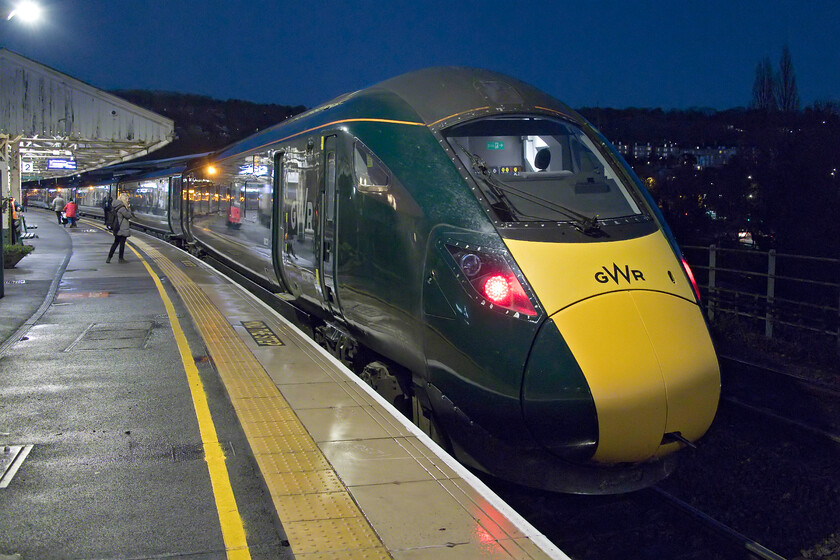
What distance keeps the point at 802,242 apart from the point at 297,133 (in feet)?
89.5

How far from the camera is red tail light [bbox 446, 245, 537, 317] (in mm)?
5094

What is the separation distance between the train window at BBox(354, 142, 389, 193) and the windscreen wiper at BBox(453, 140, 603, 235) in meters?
0.77

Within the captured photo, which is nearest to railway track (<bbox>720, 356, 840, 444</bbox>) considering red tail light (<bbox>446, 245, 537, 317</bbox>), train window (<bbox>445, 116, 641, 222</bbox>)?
train window (<bbox>445, 116, 641, 222</bbox>)

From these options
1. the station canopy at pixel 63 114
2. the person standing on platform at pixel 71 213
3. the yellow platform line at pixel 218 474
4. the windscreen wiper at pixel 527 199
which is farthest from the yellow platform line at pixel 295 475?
the person standing on platform at pixel 71 213

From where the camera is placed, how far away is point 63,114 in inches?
1032

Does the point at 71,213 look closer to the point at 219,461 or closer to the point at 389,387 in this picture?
the point at 389,387

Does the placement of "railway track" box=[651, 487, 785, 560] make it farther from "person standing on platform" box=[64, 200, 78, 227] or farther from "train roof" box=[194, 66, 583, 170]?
"person standing on platform" box=[64, 200, 78, 227]

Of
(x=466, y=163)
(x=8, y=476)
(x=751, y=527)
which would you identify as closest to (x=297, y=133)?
(x=466, y=163)

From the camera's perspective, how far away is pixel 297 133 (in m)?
9.69

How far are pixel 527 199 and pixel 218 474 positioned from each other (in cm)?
280

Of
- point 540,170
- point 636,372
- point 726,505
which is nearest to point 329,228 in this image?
point 540,170

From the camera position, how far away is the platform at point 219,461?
4.03m

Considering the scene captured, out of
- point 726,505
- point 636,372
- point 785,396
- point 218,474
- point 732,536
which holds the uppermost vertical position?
point 636,372

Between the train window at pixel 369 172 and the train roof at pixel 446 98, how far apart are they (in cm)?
33
